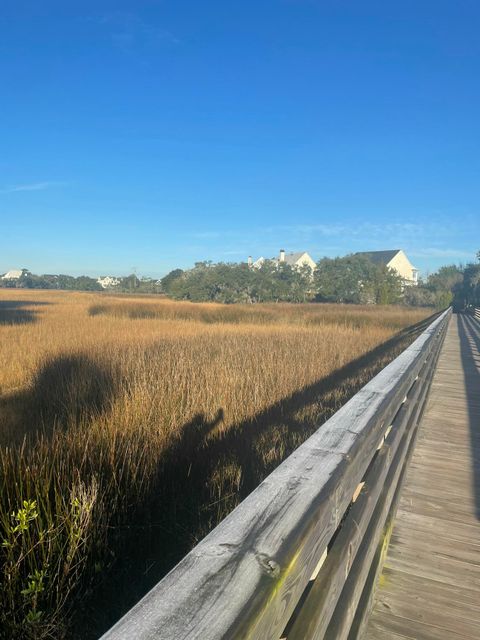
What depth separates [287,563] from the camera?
33.8 inches

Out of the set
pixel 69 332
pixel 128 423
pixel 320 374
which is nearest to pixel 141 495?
pixel 128 423

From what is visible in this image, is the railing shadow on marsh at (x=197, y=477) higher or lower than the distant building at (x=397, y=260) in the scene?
lower

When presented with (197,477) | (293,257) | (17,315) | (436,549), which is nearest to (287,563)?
(436,549)

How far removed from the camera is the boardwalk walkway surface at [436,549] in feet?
6.18

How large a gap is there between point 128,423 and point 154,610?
3463mm

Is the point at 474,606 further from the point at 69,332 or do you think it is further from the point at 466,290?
the point at 466,290

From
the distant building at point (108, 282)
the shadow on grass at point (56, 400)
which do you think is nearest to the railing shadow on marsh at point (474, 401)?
the shadow on grass at point (56, 400)

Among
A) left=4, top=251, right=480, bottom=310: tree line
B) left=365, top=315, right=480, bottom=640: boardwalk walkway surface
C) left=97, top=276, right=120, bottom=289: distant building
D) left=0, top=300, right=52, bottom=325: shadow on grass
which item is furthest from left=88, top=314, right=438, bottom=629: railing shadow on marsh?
left=97, top=276, right=120, bottom=289: distant building

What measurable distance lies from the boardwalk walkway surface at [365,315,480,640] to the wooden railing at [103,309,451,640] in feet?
0.94

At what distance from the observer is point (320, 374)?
24.9 ft

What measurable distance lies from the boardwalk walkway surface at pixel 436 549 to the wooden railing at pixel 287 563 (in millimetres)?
287

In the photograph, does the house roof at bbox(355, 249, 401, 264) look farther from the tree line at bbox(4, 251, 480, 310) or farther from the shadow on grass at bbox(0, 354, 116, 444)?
the shadow on grass at bbox(0, 354, 116, 444)

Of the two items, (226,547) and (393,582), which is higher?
(226,547)

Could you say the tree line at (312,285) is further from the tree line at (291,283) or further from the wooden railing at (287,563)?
the wooden railing at (287,563)
